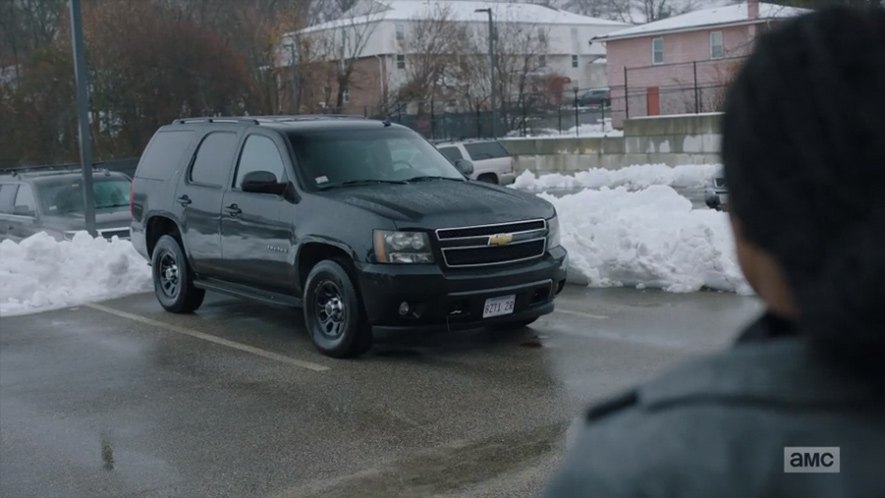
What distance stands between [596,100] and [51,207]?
140 ft

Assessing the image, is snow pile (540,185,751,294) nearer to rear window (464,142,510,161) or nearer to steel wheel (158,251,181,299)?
steel wheel (158,251,181,299)

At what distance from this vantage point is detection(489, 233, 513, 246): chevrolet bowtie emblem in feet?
30.0

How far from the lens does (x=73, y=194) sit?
710 inches

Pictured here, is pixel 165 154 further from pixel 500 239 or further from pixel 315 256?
pixel 500 239

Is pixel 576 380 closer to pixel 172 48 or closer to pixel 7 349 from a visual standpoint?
pixel 7 349

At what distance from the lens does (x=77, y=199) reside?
1802 cm

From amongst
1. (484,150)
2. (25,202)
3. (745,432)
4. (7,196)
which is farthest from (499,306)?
(484,150)

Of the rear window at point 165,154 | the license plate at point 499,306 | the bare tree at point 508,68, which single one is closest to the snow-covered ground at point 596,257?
the rear window at point 165,154

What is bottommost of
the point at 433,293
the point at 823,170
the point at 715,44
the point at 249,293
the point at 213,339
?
the point at 213,339

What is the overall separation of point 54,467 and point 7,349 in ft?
13.7

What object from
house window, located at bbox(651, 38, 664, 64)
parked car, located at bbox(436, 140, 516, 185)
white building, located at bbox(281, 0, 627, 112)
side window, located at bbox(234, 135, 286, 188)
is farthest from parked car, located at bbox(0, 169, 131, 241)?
house window, located at bbox(651, 38, 664, 64)

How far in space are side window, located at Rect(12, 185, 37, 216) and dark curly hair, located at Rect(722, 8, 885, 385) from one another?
56.3 feet

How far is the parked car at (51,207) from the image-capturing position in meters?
17.1

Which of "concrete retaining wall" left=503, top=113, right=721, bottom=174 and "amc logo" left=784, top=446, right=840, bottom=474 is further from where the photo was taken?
"concrete retaining wall" left=503, top=113, right=721, bottom=174
